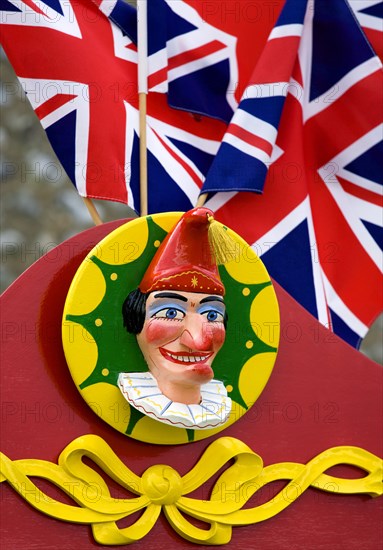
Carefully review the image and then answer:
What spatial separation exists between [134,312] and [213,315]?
0.63 feet

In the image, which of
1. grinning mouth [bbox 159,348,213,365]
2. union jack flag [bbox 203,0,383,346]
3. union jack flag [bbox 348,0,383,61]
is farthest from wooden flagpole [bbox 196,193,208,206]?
union jack flag [bbox 348,0,383,61]

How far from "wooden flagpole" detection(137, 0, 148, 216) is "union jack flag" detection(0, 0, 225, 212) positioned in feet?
0.34

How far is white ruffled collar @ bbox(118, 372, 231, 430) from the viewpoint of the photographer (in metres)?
2.62

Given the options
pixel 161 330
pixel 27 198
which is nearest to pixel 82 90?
pixel 161 330

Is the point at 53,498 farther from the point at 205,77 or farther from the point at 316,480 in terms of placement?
the point at 205,77

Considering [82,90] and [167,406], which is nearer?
[167,406]

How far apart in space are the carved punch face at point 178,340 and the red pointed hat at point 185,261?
2 centimetres

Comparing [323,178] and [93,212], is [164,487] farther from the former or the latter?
[323,178]

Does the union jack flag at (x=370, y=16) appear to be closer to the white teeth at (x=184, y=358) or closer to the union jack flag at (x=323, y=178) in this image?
the union jack flag at (x=323, y=178)

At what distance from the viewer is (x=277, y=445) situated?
2896 millimetres

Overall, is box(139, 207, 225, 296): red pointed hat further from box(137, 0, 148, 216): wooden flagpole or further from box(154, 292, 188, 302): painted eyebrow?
box(137, 0, 148, 216): wooden flagpole

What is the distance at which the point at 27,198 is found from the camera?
27.7 feet

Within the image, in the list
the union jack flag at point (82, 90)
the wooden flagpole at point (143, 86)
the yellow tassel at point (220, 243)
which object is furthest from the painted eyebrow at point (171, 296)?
the union jack flag at point (82, 90)

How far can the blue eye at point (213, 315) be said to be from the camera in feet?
8.88
